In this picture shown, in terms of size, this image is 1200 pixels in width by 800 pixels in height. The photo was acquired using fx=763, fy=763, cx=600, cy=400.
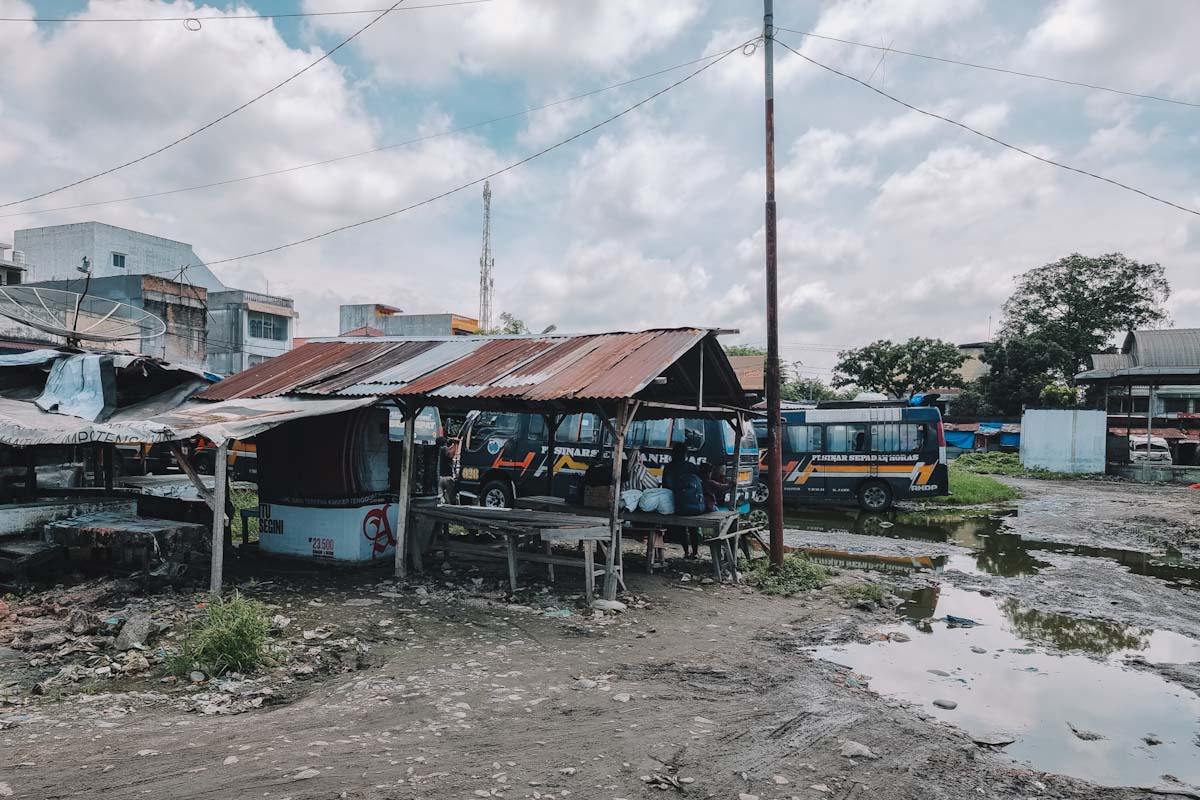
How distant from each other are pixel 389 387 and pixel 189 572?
3212mm

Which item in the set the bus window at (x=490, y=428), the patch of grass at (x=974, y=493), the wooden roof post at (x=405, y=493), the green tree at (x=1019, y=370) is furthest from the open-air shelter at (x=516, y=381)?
the green tree at (x=1019, y=370)

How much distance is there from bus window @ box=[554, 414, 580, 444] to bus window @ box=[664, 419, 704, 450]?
5.77 ft

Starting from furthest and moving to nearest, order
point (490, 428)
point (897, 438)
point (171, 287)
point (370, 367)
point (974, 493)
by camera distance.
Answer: point (171, 287) < point (974, 493) < point (897, 438) < point (490, 428) < point (370, 367)

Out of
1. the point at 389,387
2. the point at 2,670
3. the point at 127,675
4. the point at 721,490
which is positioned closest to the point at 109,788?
the point at 127,675

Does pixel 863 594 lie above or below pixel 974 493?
below

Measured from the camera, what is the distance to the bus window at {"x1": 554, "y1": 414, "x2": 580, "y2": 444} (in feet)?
45.2

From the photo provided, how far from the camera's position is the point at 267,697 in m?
5.23

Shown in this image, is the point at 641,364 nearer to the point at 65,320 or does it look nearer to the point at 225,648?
the point at 225,648

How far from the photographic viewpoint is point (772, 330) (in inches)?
381

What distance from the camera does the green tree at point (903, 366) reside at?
4022 cm

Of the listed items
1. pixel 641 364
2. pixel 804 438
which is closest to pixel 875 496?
pixel 804 438

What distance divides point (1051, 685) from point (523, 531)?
5.09 metres

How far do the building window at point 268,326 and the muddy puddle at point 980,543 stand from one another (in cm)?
2973

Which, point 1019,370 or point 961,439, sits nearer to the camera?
point 961,439
